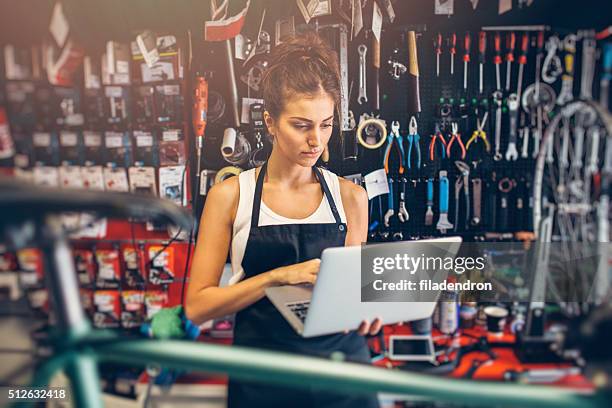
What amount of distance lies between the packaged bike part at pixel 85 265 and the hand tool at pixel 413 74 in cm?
151

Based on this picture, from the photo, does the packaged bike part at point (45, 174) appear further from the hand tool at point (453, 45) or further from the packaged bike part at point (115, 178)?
the hand tool at point (453, 45)

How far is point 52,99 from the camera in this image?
1.88 meters

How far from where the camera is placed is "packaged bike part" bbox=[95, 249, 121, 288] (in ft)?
6.59

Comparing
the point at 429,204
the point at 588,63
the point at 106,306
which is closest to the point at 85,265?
the point at 106,306

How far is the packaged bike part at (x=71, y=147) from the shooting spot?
6.23 feet

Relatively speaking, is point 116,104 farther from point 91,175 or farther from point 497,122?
point 497,122

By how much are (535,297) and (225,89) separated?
4.82ft

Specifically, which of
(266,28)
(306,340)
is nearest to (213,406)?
(306,340)

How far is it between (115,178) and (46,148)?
302 mm

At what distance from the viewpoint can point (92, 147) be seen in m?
1.91

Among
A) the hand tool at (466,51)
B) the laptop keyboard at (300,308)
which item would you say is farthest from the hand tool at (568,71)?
the laptop keyboard at (300,308)

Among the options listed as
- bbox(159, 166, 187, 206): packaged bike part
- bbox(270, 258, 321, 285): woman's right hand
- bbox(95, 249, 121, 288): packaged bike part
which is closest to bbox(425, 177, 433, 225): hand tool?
bbox(270, 258, 321, 285): woman's right hand

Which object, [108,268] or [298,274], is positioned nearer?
[298,274]

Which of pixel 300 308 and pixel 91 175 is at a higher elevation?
pixel 91 175
